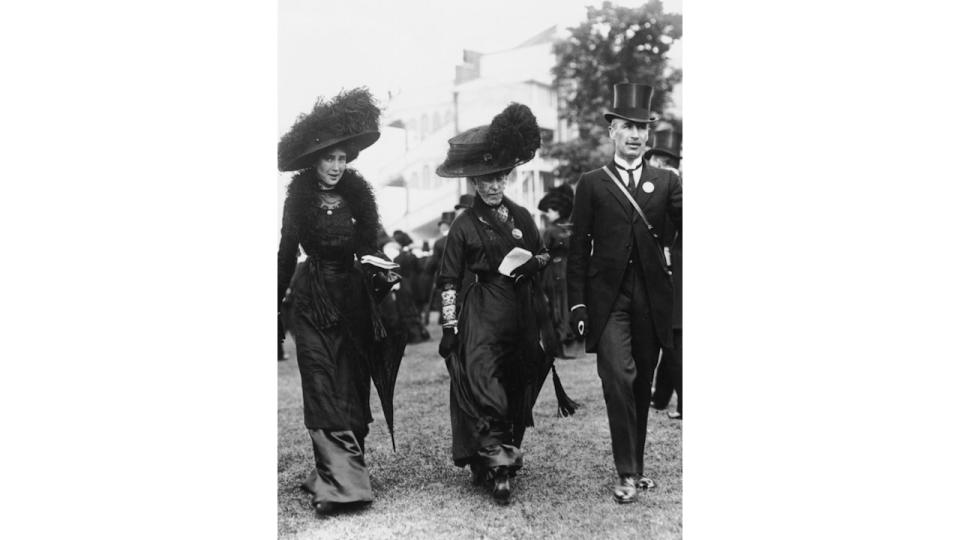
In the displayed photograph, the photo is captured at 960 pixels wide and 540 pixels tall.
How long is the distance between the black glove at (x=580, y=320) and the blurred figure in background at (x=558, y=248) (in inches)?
29.5

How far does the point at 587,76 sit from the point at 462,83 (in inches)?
49.2

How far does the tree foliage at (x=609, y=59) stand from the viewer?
630 centimetres

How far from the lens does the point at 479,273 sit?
20.0ft

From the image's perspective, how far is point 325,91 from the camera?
20.1 ft

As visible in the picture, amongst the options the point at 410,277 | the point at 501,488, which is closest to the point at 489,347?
the point at 501,488

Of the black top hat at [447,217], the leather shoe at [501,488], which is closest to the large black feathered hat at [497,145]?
the black top hat at [447,217]

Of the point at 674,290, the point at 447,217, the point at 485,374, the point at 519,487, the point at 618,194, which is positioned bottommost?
the point at 519,487

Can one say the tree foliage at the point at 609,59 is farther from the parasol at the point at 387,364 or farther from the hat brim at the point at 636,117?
the parasol at the point at 387,364

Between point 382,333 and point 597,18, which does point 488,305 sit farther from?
point 597,18

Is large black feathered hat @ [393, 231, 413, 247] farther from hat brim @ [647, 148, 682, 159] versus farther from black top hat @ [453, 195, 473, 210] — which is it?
hat brim @ [647, 148, 682, 159]

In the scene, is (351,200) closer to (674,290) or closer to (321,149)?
(321,149)

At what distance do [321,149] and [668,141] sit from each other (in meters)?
3.43

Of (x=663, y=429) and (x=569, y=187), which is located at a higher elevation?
(x=569, y=187)

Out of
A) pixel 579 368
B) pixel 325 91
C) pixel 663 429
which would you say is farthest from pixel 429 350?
pixel 325 91
